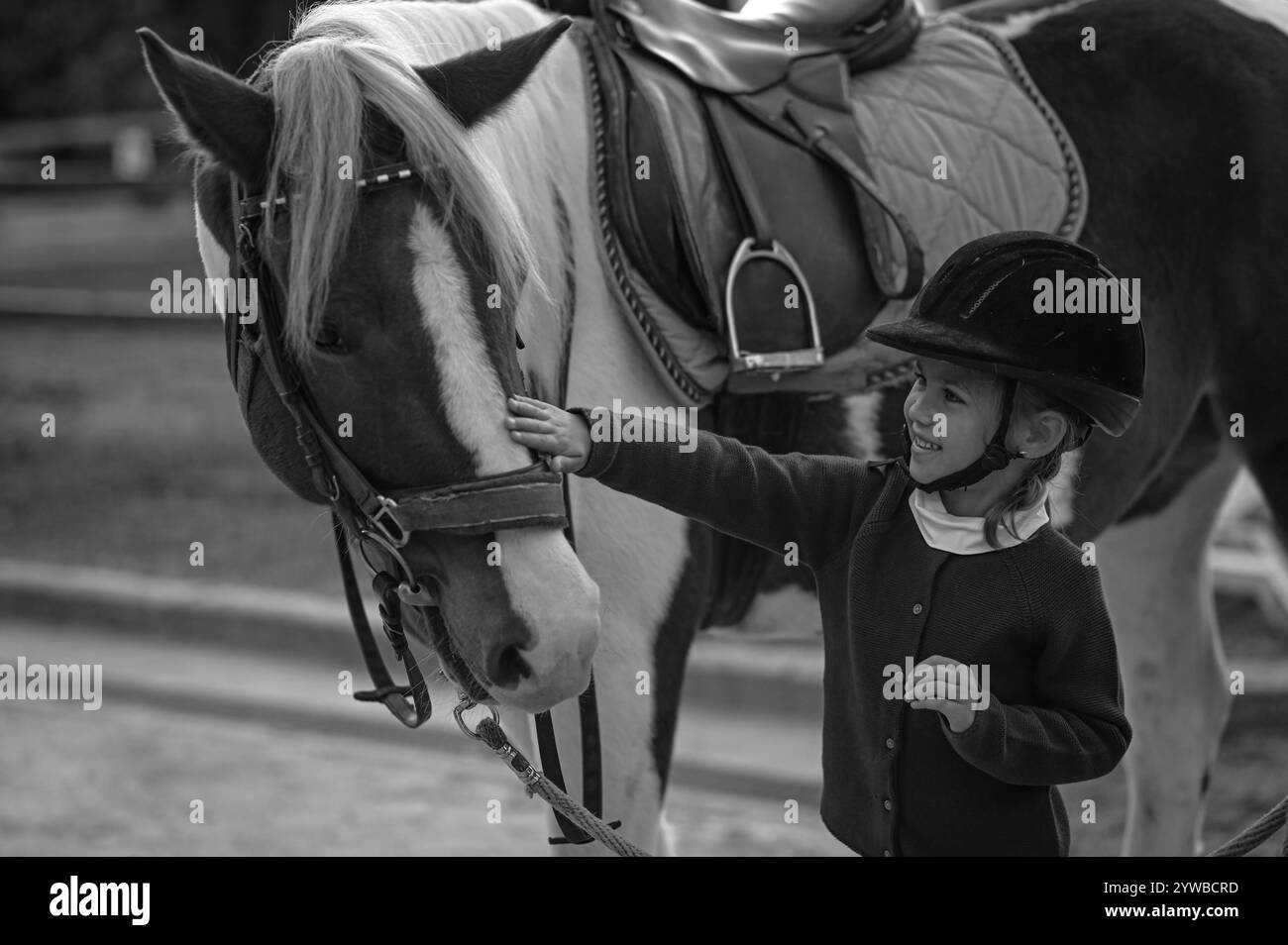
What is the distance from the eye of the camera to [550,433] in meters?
1.97

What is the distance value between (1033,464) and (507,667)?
2.41ft

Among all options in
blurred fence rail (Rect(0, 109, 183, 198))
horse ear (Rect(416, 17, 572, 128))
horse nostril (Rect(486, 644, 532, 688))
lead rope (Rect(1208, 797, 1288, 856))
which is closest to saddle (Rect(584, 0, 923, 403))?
horse ear (Rect(416, 17, 572, 128))

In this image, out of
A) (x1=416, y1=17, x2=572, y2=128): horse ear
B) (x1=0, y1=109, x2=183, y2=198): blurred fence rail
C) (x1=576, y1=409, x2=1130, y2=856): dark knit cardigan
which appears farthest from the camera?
(x1=0, y1=109, x2=183, y2=198): blurred fence rail

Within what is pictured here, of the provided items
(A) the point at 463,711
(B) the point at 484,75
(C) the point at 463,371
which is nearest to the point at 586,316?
(B) the point at 484,75

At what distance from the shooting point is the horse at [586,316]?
1968 millimetres

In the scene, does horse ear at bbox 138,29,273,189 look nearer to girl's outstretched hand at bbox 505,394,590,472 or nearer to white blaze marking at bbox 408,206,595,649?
white blaze marking at bbox 408,206,595,649

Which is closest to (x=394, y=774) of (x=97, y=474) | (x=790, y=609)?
(x=790, y=609)

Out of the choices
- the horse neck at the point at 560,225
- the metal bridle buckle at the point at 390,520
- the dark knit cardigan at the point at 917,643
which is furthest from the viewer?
the horse neck at the point at 560,225

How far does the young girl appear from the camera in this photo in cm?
191

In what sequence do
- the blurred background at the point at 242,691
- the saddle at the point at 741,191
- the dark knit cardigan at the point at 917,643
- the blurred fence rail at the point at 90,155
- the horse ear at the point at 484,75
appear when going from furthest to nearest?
the blurred fence rail at the point at 90,155, the blurred background at the point at 242,691, the saddle at the point at 741,191, the horse ear at the point at 484,75, the dark knit cardigan at the point at 917,643

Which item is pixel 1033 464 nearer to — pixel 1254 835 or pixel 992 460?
pixel 992 460

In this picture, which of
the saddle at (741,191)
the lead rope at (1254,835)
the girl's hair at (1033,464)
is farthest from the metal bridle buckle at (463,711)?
the lead rope at (1254,835)

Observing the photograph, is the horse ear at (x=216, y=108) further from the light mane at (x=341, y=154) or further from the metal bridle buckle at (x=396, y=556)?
the metal bridle buckle at (x=396, y=556)

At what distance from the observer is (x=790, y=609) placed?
9.10 ft
